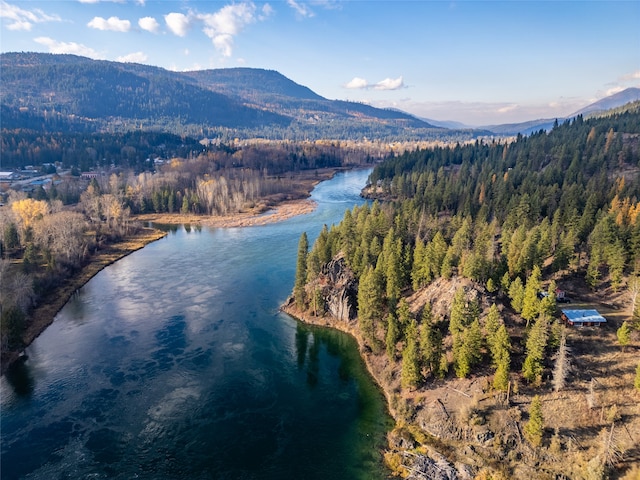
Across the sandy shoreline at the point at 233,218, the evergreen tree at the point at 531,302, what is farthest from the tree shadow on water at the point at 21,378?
the sandy shoreline at the point at 233,218

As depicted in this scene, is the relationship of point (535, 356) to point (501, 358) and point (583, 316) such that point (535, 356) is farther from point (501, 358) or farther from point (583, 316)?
point (583, 316)

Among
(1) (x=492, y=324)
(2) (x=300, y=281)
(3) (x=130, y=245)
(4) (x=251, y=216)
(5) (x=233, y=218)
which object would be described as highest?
(1) (x=492, y=324)

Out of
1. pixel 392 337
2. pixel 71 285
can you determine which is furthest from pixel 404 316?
pixel 71 285

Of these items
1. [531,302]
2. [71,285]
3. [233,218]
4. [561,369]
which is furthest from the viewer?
[233,218]

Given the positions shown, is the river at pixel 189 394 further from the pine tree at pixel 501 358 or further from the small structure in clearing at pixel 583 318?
the small structure in clearing at pixel 583 318

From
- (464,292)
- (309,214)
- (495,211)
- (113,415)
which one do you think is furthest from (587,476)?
(309,214)

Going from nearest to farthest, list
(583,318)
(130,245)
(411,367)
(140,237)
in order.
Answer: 1. (411,367)
2. (583,318)
3. (130,245)
4. (140,237)
